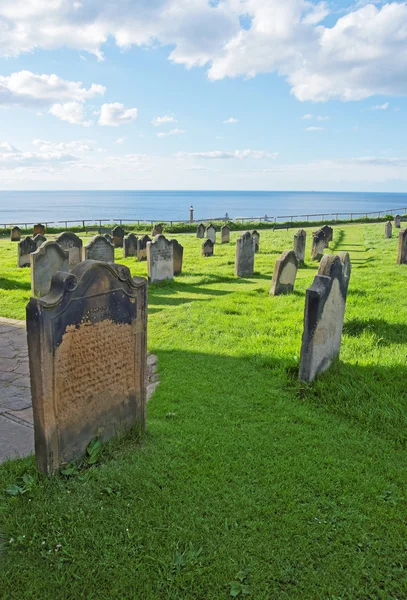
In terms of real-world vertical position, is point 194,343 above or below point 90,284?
below

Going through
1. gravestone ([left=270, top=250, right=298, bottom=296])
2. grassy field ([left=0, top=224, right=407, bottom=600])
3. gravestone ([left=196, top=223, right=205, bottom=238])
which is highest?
gravestone ([left=196, top=223, right=205, bottom=238])

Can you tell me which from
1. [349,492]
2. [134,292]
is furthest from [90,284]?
[349,492]

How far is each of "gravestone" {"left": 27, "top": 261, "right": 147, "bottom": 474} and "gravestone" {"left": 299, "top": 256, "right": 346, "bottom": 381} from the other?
6.97 ft

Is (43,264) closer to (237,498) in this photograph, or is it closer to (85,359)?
(85,359)

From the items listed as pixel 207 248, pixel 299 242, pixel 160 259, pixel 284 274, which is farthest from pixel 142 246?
pixel 284 274

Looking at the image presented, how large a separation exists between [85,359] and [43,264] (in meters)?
7.47

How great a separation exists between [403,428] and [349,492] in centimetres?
122

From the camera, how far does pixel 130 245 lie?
18.5 meters

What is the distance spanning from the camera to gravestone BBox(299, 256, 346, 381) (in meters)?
5.19

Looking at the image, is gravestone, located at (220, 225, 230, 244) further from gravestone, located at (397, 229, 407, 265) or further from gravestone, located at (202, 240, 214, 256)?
gravestone, located at (397, 229, 407, 265)

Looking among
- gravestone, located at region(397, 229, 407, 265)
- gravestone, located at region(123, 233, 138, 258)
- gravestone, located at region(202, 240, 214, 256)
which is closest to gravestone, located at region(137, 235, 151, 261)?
gravestone, located at region(123, 233, 138, 258)

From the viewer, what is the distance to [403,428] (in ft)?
13.9

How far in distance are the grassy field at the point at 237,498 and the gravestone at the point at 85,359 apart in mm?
250

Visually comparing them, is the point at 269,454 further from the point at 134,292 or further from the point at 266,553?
the point at 134,292
